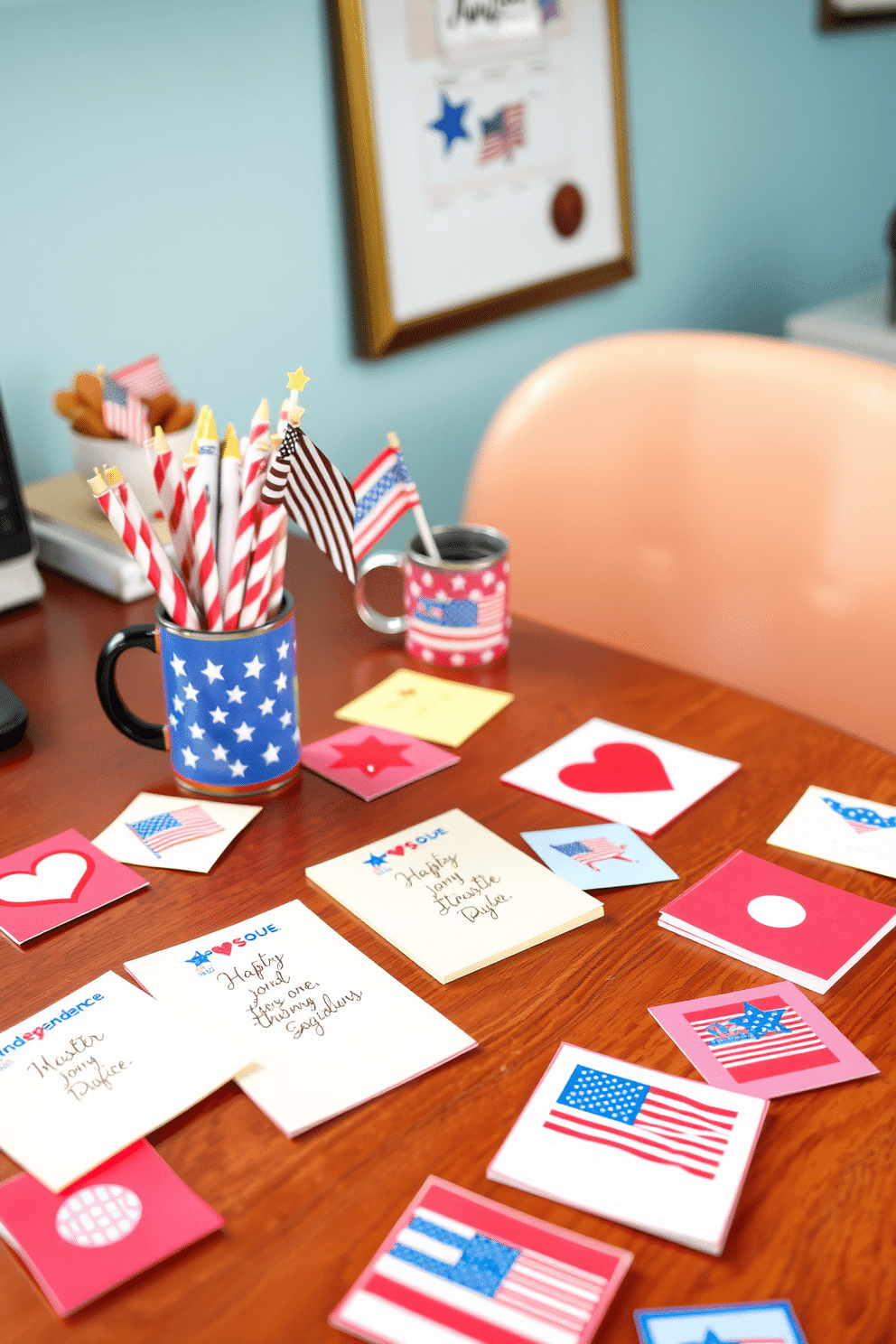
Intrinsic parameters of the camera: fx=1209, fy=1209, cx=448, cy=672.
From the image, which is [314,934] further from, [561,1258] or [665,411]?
[665,411]

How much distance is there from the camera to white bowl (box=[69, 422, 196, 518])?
116cm

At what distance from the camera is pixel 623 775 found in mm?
858

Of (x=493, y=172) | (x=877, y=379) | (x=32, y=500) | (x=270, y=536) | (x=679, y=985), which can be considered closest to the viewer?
(x=679, y=985)

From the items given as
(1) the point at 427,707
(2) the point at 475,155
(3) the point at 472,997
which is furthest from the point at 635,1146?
(2) the point at 475,155

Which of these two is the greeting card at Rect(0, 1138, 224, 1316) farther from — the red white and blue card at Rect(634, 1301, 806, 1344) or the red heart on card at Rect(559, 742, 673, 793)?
the red heart on card at Rect(559, 742, 673, 793)

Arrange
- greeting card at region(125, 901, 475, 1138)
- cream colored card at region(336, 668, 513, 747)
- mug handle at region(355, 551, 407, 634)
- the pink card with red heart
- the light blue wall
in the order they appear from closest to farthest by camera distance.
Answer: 1. greeting card at region(125, 901, 475, 1138)
2. the pink card with red heart
3. cream colored card at region(336, 668, 513, 747)
4. mug handle at region(355, 551, 407, 634)
5. the light blue wall

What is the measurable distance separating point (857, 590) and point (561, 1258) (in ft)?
2.57

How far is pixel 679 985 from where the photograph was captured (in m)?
0.66

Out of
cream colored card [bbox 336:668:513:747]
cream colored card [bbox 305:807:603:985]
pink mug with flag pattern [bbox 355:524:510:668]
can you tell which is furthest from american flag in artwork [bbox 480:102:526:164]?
cream colored card [bbox 305:807:603:985]

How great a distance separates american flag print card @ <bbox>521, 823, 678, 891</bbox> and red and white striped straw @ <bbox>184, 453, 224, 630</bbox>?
253 millimetres

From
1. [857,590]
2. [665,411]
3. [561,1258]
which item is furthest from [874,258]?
[561,1258]

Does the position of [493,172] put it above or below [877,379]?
above

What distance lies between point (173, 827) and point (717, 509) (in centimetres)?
70

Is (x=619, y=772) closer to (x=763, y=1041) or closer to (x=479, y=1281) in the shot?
(x=763, y=1041)
